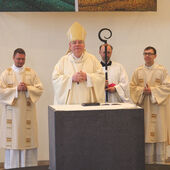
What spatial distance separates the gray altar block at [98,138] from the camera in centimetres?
465

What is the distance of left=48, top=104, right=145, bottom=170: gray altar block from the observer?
4.65 metres

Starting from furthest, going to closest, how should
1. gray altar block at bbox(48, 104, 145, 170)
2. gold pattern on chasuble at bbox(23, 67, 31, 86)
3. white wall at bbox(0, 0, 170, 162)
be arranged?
white wall at bbox(0, 0, 170, 162), gold pattern on chasuble at bbox(23, 67, 31, 86), gray altar block at bbox(48, 104, 145, 170)

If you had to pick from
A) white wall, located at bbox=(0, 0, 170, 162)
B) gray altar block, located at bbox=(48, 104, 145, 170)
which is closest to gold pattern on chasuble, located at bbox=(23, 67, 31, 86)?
white wall, located at bbox=(0, 0, 170, 162)

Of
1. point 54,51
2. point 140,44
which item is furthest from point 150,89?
point 54,51

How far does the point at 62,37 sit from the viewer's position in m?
8.94

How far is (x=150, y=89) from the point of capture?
7.86 m

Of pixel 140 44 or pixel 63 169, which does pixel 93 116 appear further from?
pixel 140 44

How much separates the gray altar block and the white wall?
4.18m

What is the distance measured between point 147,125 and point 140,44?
1.86 m

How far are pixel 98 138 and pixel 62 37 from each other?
4.53m

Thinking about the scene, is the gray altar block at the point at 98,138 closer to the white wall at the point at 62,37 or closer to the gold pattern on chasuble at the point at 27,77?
the gold pattern on chasuble at the point at 27,77

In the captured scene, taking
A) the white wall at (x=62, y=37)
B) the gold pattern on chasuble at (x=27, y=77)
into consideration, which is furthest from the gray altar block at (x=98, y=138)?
the white wall at (x=62, y=37)

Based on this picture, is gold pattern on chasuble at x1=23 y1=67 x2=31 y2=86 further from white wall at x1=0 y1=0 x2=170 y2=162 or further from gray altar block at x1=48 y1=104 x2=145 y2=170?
gray altar block at x1=48 y1=104 x2=145 y2=170

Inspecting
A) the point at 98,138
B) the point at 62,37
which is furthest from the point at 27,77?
the point at 98,138
